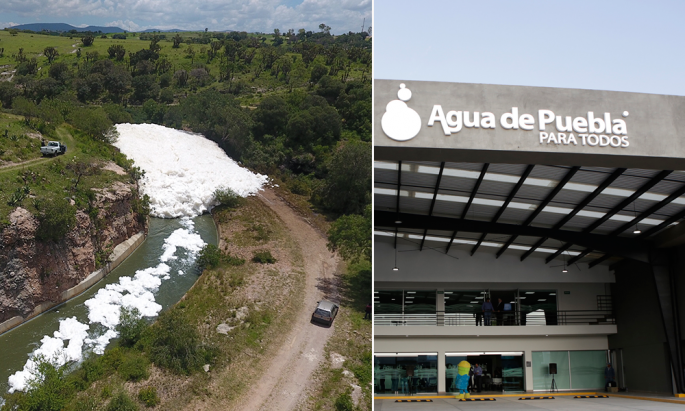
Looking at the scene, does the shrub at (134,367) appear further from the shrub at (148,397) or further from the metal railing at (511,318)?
the metal railing at (511,318)

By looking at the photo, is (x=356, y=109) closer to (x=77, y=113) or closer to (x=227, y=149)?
(x=227, y=149)

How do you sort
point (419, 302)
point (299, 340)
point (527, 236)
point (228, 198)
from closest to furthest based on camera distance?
point (299, 340)
point (228, 198)
point (527, 236)
point (419, 302)

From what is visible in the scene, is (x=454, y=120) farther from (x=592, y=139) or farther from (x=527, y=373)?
(x=527, y=373)

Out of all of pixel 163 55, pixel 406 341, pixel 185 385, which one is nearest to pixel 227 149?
pixel 163 55

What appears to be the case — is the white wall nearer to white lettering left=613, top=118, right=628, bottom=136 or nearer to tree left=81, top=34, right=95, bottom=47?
white lettering left=613, top=118, right=628, bottom=136

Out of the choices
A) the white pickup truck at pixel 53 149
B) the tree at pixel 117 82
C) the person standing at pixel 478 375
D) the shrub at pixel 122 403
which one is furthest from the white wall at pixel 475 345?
the white pickup truck at pixel 53 149

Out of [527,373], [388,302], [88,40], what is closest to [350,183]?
[88,40]
